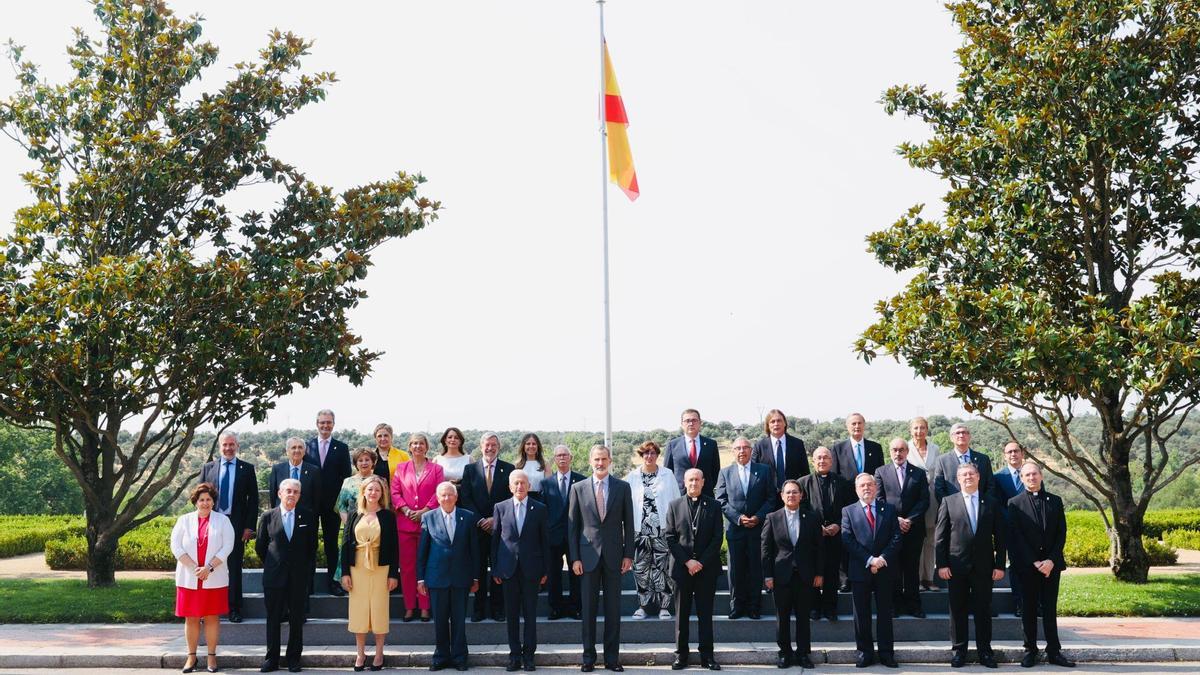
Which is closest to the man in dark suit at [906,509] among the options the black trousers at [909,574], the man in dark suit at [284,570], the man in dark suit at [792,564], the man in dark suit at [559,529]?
the black trousers at [909,574]

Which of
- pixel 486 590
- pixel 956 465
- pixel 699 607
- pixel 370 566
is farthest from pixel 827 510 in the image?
pixel 370 566

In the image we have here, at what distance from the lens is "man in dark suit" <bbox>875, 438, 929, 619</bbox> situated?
1121 cm

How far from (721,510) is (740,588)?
53.7 inches

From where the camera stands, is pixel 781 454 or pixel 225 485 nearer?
pixel 781 454

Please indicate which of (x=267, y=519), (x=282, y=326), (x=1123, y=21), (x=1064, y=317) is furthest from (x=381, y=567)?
(x=1123, y=21)

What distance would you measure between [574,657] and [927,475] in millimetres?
4278

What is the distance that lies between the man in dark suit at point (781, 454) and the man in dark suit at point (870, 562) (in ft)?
3.82

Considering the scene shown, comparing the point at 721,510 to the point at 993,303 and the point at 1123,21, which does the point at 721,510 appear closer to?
the point at 993,303

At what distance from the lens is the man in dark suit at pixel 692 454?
464 inches

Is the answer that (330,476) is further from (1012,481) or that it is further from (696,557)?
(1012,481)

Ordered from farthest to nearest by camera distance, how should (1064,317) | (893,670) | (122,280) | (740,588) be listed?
(1064,317) < (122,280) < (740,588) < (893,670)

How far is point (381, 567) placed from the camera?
421 inches

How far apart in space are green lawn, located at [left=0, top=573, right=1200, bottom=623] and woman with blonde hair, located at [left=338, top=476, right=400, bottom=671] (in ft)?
12.6

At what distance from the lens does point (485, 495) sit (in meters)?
11.4
